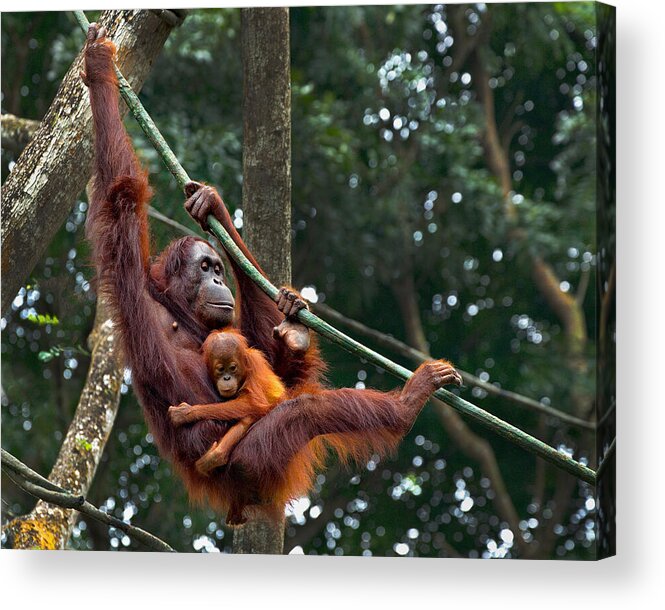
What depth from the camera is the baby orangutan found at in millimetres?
3938

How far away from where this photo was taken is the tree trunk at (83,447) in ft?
15.1

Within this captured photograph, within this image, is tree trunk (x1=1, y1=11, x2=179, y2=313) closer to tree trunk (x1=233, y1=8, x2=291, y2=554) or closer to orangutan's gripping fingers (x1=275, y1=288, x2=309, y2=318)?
tree trunk (x1=233, y1=8, x2=291, y2=554)

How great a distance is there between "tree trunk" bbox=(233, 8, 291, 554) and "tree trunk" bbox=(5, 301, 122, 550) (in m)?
0.81

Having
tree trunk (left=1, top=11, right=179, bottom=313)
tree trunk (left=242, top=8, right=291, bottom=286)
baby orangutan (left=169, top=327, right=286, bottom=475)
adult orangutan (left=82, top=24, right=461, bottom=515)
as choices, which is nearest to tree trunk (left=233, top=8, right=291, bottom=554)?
tree trunk (left=242, top=8, right=291, bottom=286)

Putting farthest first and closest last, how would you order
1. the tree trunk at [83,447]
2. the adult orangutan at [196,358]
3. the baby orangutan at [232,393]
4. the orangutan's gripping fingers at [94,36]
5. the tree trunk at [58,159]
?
the tree trunk at [83,447] < the tree trunk at [58,159] < the orangutan's gripping fingers at [94,36] < the baby orangutan at [232,393] < the adult orangutan at [196,358]

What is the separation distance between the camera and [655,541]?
4043 mm

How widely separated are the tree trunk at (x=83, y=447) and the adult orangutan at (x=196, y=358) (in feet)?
1.27

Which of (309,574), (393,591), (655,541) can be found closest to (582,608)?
(655,541)

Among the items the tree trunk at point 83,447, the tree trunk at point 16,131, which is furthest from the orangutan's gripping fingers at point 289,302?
the tree trunk at point 16,131

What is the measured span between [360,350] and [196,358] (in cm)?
88

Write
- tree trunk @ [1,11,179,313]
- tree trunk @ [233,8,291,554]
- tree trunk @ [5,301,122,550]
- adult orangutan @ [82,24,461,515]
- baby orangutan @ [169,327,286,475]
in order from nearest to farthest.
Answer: adult orangutan @ [82,24,461,515]
baby orangutan @ [169,327,286,475]
tree trunk @ [1,11,179,313]
tree trunk @ [5,301,122,550]
tree trunk @ [233,8,291,554]

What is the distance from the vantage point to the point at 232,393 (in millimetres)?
4012

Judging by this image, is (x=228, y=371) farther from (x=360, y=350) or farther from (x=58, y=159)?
(x=58, y=159)

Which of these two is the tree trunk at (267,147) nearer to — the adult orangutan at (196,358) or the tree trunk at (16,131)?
the adult orangutan at (196,358)
